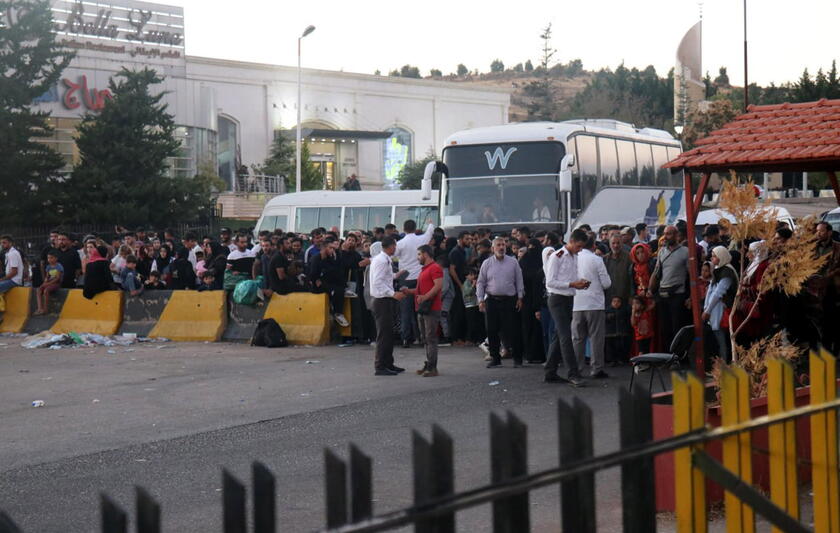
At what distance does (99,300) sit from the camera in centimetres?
2077

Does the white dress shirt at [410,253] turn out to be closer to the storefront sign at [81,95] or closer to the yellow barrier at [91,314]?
the yellow barrier at [91,314]

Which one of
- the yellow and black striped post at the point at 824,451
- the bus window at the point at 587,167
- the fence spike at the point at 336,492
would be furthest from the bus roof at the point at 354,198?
the fence spike at the point at 336,492

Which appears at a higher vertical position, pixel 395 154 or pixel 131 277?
pixel 395 154

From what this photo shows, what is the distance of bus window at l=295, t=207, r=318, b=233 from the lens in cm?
3300

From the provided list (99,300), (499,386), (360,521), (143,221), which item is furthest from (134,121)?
(360,521)

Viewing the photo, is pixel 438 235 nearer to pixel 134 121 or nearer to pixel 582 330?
pixel 582 330

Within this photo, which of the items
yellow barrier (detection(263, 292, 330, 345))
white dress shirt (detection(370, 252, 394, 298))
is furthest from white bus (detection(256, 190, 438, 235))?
white dress shirt (detection(370, 252, 394, 298))

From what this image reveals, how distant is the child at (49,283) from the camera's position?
70.7 feet

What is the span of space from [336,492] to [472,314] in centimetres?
1570

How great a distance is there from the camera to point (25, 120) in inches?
1518

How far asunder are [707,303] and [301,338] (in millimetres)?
7930

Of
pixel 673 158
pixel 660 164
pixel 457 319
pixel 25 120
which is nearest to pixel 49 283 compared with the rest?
pixel 457 319

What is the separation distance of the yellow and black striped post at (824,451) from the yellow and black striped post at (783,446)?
13 cm

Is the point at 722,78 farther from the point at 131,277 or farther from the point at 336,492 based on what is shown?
the point at 336,492
